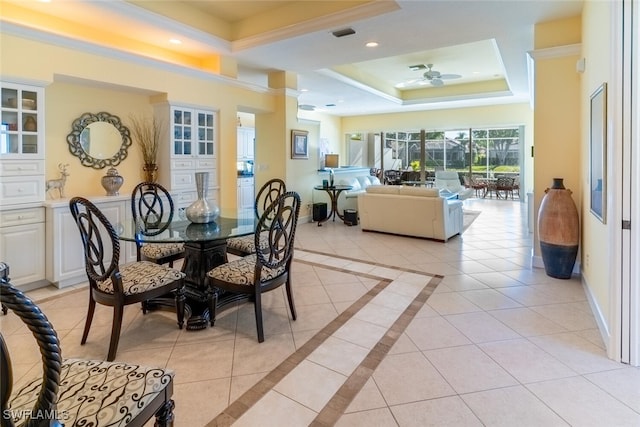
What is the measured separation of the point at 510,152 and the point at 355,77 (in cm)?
667

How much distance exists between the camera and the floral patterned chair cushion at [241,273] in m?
2.54

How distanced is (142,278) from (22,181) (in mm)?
2046

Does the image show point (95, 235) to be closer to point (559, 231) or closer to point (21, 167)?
point (21, 167)

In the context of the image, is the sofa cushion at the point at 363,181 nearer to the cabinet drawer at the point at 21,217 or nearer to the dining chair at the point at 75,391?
the cabinet drawer at the point at 21,217

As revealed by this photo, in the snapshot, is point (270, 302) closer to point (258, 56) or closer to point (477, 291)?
point (477, 291)

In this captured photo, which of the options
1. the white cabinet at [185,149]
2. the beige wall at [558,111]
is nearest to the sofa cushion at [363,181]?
the white cabinet at [185,149]

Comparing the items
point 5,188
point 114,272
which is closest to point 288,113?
point 5,188

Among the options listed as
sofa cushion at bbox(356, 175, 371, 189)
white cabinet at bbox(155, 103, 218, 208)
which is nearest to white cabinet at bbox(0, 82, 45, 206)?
white cabinet at bbox(155, 103, 218, 208)

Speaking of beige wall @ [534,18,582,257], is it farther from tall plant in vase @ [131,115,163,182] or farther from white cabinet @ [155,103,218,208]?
tall plant in vase @ [131,115,163,182]

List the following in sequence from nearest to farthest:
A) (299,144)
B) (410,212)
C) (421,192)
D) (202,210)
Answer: (202,210) < (421,192) < (410,212) < (299,144)

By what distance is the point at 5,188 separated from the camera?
3303 millimetres

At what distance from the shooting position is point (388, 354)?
2338 mm

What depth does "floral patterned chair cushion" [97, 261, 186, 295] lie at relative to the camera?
2.32 m

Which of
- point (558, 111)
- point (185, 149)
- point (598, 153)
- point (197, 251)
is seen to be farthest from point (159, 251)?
point (558, 111)
